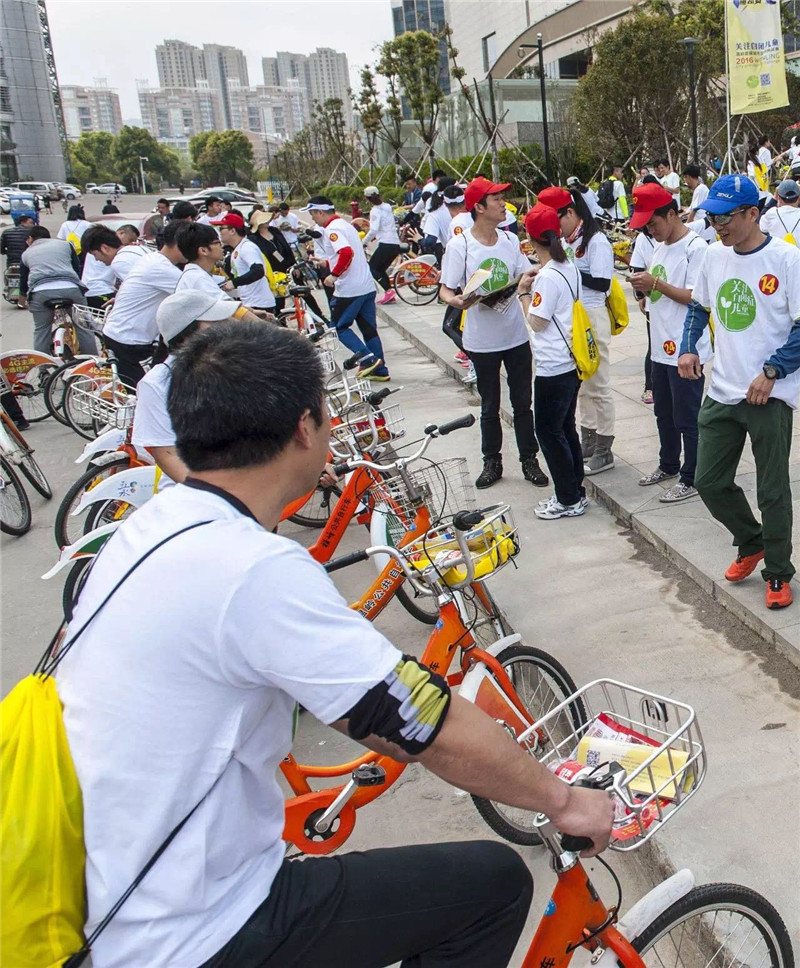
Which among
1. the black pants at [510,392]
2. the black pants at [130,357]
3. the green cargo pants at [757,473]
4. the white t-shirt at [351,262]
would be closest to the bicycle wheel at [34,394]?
the black pants at [130,357]

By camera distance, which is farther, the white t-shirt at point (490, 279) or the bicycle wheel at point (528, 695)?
the white t-shirt at point (490, 279)

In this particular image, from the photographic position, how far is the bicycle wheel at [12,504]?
6125mm

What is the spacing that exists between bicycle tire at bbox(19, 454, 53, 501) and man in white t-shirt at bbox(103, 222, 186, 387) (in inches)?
37.8

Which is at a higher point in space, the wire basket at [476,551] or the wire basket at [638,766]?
the wire basket at [476,551]

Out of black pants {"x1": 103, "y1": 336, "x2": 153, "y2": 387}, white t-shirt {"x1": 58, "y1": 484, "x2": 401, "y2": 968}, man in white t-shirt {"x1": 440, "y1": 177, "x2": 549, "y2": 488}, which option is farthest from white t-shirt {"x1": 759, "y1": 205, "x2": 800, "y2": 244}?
white t-shirt {"x1": 58, "y1": 484, "x2": 401, "y2": 968}

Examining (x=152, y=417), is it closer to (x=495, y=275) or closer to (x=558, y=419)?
(x=558, y=419)

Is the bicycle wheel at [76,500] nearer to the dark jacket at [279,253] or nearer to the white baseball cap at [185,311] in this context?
the white baseball cap at [185,311]

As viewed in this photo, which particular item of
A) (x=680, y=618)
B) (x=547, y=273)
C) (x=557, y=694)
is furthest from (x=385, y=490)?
(x=547, y=273)

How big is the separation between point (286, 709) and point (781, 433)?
2.94 metres

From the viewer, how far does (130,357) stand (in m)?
6.64

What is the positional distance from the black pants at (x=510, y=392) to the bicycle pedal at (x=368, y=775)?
355 cm

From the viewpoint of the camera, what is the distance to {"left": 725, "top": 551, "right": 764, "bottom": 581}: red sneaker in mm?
4094

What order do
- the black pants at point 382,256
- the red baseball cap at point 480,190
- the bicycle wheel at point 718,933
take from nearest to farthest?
the bicycle wheel at point 718,933, the red baseball cap at point 480,190, the black pants at point 382,256

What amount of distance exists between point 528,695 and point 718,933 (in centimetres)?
111
